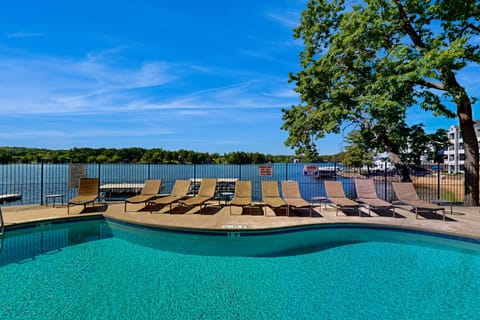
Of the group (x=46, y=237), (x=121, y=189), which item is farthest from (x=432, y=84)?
(x=121, y=189)

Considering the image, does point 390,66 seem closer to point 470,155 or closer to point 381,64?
point 381,64

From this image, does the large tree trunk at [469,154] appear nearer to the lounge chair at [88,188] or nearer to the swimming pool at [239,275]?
the swimming pool at [239,275]

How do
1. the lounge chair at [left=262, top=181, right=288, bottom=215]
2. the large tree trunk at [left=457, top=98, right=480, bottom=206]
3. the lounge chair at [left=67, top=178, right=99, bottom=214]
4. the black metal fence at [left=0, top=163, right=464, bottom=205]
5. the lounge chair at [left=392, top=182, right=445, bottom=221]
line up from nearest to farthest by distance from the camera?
the lounge chair at [left=392, top=182, right=445, bottom=221]
the lounge chair at [left=262, top=181, right=288, bottom=215]
the lounge chair at [left=67, top=178, right=99, bottom=214]
the large tree trunk at [left=457, top=98, right=480, bottom=206]
the black metal fence at [left=0, top=163, right=464, bottom=205]

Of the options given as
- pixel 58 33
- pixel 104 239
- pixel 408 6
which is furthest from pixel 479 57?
pixel 58 33

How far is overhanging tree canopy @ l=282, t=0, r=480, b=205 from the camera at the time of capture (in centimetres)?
795

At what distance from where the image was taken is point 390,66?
8492 mm

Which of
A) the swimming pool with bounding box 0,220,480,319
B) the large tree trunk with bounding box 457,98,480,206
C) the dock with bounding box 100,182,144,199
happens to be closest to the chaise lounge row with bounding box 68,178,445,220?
the swimming pool with bounding box 0,220,480,319

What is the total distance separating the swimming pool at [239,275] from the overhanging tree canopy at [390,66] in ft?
16.9

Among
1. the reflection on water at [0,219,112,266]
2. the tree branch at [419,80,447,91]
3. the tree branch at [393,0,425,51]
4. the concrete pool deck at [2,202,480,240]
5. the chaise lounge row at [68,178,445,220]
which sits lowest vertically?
the reflection on water at [0,219,112,266]

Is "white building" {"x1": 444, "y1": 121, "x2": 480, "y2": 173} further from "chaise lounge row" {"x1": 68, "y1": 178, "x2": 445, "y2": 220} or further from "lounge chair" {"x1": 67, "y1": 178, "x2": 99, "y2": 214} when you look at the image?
"lounge chair" {"x1": 67, "y1": 178, "x2": 99, "y2": 214}

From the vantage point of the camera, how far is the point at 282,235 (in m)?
5.96

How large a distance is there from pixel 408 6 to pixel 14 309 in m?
13.2

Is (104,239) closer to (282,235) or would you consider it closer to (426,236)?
(282,235)

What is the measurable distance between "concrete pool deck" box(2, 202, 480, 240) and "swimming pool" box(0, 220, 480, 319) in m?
0.24
